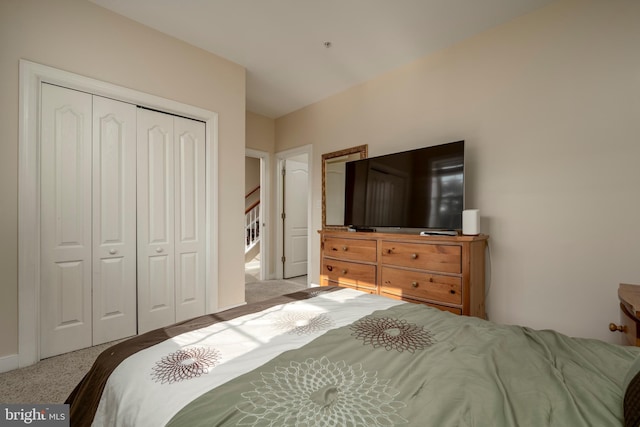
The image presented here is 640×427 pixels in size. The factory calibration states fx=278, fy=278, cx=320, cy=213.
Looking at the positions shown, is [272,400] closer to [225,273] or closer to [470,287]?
[470,287]

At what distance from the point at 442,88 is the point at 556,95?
3.12 ft

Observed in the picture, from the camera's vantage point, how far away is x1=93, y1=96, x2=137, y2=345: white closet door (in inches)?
92.7

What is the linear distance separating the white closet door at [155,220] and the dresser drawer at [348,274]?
1.61 metres

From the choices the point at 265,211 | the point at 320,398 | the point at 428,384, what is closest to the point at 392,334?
the point at 428,384

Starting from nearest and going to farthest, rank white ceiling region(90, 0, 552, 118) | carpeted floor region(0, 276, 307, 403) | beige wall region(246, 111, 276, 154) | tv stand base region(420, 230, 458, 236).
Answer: carpeted floor region(0, 276, 307, 403) < white ceiling region(90, 0, 552, 118) < tv stand base region(420, 230, 458, 236) < beige wall region(246, 111, 276, 154)

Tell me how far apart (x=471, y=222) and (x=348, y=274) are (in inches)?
50.8

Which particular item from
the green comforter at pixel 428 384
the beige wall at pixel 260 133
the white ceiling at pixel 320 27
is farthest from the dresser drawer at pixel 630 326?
the beige wall at pixel 260 133

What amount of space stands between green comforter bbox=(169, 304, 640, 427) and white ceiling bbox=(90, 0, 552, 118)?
248 cm

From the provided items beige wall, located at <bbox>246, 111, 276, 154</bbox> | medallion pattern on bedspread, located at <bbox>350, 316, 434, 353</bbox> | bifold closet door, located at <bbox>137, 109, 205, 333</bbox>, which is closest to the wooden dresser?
medallion pattern on bedspread, located at <bbox>350, 316, 434, 353</bbox>

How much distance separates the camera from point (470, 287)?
2.16 metres

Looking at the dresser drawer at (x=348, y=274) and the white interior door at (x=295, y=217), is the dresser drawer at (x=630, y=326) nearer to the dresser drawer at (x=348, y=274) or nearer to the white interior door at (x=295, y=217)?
the dresser drawer at (x=348, y=274)

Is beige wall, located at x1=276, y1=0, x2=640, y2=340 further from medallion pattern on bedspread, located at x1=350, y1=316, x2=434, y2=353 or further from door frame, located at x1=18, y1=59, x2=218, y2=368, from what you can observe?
door frame, located at x1=18, y1=59, x2=218, y2=368

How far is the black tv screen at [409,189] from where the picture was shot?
245cm

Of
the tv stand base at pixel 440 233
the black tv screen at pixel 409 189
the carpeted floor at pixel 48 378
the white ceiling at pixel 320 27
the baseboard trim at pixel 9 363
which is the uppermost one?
the white ceiling at pixel 320 27
